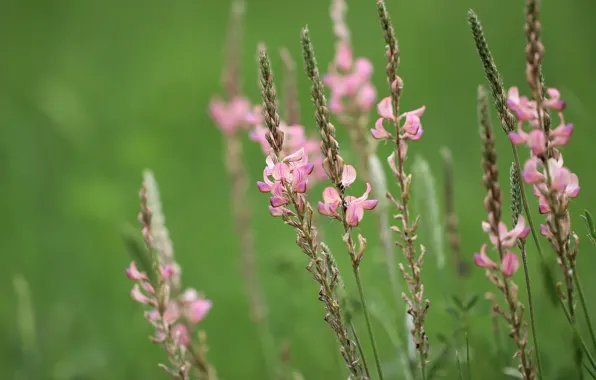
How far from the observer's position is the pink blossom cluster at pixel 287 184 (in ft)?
3.84

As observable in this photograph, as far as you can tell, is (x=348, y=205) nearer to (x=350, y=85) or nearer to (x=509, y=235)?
(x=509, y=235)

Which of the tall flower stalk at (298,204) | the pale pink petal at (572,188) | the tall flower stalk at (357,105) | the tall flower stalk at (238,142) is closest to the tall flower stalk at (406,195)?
the tall flower stalk at (298,204)

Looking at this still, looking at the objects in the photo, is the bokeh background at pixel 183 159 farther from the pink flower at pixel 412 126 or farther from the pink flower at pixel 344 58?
the pink flower at pixel 412 126

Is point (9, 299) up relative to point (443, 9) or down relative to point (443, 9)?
down

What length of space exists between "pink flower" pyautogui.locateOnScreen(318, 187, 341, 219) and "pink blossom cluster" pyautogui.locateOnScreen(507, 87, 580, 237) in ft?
1.02

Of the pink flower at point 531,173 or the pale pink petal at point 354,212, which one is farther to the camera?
the pale pink petal at point 354,212

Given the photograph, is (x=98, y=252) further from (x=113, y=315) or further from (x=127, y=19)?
(x=127, y=19)

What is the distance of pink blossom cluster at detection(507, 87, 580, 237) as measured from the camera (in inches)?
41.4

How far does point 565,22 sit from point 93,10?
15.9ft

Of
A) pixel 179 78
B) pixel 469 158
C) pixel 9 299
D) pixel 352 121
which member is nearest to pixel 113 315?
pixel 9 299

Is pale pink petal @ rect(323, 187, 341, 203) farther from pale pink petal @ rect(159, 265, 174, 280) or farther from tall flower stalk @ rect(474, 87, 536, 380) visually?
pale pink petal @ rect(159, 265, 174, 280)

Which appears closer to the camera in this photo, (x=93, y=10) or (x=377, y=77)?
(x=377, y=77)

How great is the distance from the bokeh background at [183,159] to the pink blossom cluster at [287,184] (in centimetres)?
86

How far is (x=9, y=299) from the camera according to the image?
3.96 m
